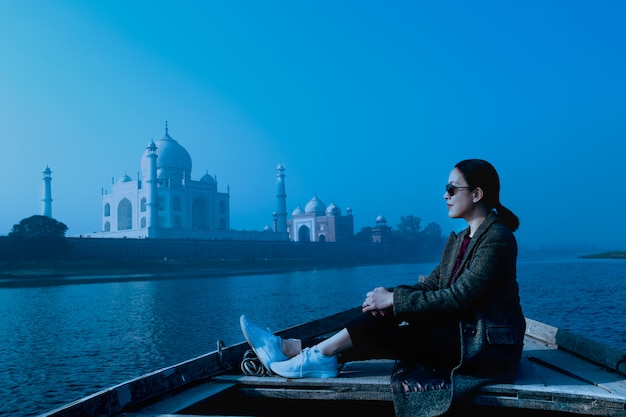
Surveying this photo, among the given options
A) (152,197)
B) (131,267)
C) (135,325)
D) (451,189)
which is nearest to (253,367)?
(451,189)

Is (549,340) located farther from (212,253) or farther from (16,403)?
(212,253)

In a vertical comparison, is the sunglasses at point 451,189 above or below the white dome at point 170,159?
below

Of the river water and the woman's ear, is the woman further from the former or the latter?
the river water

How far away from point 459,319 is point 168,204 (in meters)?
52.1

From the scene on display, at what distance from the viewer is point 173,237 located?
48.8 m

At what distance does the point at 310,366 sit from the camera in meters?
3.01

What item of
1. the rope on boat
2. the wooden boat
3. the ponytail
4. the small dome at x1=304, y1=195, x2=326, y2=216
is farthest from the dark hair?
the small dome at x1=304, y1=195, x2=326, y2=216

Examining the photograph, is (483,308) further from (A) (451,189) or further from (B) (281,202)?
(B) (281,202)

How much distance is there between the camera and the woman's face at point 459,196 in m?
3.11

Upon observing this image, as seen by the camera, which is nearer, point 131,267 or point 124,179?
point 131,267

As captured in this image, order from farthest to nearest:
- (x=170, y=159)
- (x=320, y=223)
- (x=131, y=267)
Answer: (x=320, y=223) → (x=170, y=159) → (x=131, y=267)

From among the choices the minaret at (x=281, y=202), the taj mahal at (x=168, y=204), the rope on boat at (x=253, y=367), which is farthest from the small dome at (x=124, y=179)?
the rope on boat at (x=253, y=367)

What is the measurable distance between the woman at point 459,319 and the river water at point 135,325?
11.5 ft

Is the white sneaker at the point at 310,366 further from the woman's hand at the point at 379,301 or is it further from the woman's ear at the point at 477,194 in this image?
the woman's ear at the point at 477,194
